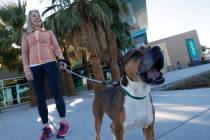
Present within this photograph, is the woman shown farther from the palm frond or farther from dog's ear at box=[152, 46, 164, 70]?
the palm frond

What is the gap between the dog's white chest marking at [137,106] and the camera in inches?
128

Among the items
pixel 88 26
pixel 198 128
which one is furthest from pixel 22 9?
pixel 198 128

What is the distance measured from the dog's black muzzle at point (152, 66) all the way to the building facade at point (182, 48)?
2133 inches

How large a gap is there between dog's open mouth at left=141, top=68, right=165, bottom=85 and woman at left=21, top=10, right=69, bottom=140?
223 centimetres

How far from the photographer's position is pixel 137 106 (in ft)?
10.8

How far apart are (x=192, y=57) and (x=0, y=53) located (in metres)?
42.9

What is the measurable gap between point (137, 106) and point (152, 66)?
1.57ft

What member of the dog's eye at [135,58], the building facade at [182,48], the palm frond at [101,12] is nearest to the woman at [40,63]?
the dog's eye at [135,58]

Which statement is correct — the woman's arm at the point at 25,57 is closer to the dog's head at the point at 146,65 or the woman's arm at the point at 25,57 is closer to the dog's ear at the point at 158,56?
the dog's head at the point at 146,65

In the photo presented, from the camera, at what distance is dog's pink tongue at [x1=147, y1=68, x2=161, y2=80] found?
3082 mm

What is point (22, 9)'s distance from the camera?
1812cm

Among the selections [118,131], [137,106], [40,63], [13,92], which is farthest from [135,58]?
[13,92]

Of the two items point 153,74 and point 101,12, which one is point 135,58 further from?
point 101,12

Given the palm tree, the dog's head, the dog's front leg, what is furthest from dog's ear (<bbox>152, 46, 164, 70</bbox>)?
the palm tree
